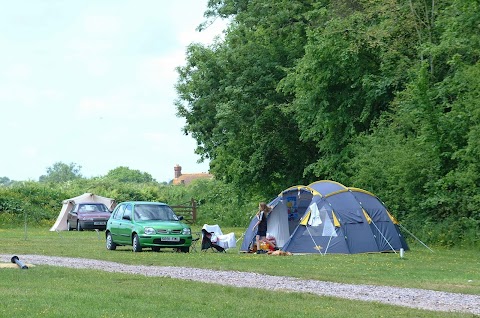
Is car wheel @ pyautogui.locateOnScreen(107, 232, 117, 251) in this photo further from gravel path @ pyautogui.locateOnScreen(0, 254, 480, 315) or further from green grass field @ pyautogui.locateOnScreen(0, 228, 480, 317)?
gravel path @ pyautogui.locateOnScreen(0, 254, 480, 315)

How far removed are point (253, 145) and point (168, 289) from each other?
31803 mm

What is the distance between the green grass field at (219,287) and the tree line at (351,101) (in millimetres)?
6200

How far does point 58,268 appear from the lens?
21438 millimetres

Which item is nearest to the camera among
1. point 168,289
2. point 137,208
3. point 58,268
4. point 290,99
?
point 168,289

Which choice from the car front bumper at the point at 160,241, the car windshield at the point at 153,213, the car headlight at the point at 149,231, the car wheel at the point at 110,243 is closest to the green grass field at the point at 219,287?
the car front bumper at the point at 160,241

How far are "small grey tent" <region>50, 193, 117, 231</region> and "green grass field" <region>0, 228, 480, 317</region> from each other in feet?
94.4

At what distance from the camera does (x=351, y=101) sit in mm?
40031

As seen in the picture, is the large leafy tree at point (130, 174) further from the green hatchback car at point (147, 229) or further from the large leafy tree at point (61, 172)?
the green hatchback car at point (147, 229)

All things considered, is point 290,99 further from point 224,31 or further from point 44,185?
point 44,185

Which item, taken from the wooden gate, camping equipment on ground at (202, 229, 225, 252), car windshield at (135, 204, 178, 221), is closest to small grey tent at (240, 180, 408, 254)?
camping equipment on ground at (202, 229, 225, 252)

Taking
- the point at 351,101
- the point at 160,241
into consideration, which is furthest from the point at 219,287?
the point at 351,101

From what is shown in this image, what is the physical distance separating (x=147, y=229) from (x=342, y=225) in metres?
5.92

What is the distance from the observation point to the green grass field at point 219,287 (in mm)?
13742

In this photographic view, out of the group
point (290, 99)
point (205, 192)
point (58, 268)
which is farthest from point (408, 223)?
point (205, 192)
